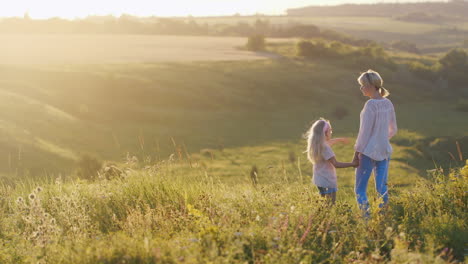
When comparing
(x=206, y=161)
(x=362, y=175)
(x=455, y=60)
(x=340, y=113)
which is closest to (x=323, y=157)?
(x=362, y=175)

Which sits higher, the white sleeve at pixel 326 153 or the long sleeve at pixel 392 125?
the long sleeve at pixel 392 125

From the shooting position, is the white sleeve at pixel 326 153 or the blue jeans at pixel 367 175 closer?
the white sleeve at pixel 326 153

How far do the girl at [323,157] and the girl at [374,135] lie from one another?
0.27 metres

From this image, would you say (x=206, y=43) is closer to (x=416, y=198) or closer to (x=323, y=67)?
(x=323, y=67)

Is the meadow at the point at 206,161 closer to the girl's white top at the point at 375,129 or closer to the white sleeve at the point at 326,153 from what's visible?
the white sleeve at the point at 326,153

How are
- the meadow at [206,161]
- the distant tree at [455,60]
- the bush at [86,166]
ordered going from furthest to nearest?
the distant tree at [455,60] < the bush at [86,166] < the meadow at [206,161]

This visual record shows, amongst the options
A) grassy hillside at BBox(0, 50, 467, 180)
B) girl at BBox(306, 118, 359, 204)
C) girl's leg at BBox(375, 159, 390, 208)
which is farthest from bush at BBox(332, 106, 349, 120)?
girl at BBox(306, 118, 359, 204)

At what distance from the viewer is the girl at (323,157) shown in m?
7.70

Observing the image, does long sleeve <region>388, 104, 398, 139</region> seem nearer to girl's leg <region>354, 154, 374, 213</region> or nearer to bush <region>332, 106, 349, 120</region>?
girl's leg <region>354, 154, 374, 213</region>

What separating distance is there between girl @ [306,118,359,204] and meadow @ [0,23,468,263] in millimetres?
278

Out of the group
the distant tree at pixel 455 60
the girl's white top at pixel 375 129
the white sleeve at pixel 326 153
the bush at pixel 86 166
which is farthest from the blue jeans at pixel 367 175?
the distant tree at pixel 455 60

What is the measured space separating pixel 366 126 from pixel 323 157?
86 cm

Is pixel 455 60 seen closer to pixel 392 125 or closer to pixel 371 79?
pixel 392 125

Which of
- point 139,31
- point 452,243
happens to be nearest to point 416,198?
point 452,243
